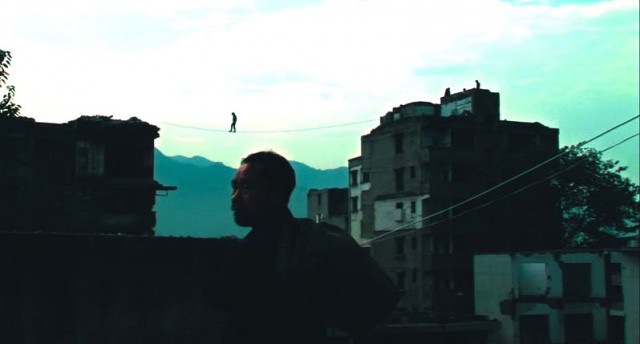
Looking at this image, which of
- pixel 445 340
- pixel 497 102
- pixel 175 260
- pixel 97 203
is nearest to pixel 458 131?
pixel 497 102

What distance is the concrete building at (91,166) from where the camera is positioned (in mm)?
43688

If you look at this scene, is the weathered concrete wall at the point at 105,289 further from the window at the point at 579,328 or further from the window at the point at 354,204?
the window at the point at 354,204

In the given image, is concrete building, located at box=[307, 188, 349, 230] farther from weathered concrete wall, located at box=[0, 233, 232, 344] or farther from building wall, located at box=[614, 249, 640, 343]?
weathered concrete wall, located at box=[0, 233, 232, 344]

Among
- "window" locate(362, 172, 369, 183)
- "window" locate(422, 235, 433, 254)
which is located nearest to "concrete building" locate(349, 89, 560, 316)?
"window" locate(422, 235, 433, 254)

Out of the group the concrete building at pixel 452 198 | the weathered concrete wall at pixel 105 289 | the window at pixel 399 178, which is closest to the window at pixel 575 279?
the concrete building at pixel 452 198

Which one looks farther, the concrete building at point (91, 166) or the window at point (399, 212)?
the window at point (399, 212)

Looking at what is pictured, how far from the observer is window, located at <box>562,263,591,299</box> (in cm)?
4662

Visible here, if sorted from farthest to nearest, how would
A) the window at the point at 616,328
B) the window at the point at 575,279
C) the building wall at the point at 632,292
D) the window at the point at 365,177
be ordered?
1. the window at the point at 365,177
2. the window at the point at 575,279
3. the window at the point at 616,328
4. the building wall at the point at 632,292

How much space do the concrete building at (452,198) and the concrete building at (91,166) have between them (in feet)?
59.6

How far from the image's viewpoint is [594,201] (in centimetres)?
5875

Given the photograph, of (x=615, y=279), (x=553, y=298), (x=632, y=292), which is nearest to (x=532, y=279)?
(x=553, y=298)

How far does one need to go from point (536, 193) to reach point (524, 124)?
6.75 meters

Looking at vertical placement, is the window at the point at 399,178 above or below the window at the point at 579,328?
above

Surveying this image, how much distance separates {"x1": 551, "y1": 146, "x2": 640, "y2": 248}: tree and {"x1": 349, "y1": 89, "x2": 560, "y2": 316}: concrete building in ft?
7.00
